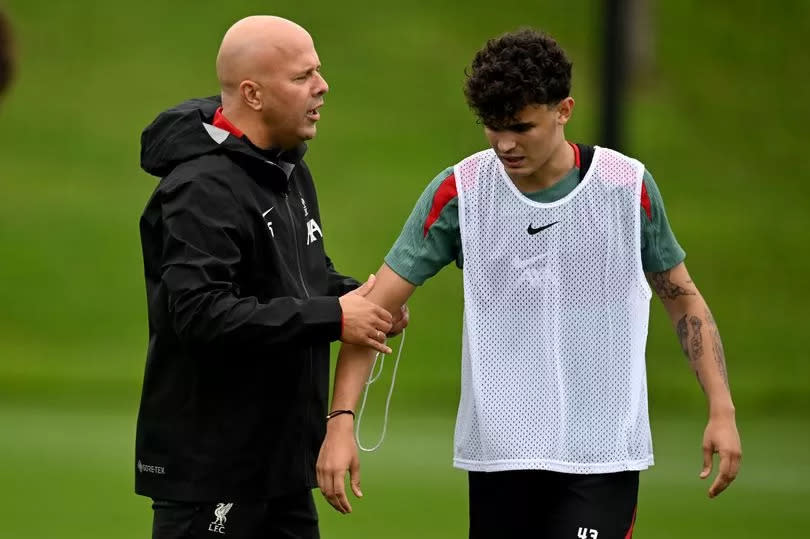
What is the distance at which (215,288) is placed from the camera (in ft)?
13.5

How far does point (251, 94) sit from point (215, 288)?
0.59m

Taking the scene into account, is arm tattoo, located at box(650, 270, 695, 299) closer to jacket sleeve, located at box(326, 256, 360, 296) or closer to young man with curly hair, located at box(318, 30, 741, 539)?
young man with curly hair, located at box(318, 30, 741, 539)

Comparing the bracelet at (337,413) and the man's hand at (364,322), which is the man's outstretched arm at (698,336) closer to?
the man's hand at (364,322)

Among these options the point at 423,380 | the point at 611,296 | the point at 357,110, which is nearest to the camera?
the point at 611,296

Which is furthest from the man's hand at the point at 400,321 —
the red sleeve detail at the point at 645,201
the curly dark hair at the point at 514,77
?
the red sleeve detail at the point at 645,201

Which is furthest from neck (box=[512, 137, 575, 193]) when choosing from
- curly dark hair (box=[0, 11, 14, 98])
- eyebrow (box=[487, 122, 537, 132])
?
curly dark hair (box=[0, 11, 14, 98])

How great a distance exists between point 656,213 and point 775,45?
13686 mm

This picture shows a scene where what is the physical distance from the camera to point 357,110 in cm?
1811

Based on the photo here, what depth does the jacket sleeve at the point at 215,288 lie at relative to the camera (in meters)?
4.10

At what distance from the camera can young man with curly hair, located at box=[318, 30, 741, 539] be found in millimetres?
4188

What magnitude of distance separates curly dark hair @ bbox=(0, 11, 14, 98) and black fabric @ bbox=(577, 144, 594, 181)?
76.6 inches

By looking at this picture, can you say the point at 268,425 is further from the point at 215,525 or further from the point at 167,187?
the point at 167,187

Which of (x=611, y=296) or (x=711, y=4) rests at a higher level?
(x=711, y=4)


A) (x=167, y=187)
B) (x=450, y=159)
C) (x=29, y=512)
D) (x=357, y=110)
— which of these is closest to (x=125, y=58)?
(x=357, y=110)
